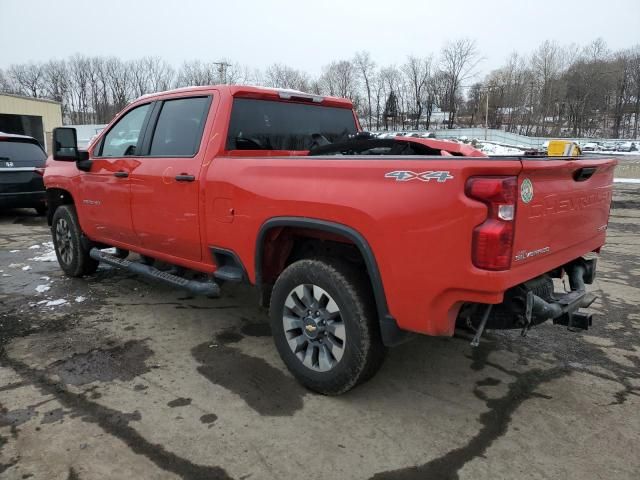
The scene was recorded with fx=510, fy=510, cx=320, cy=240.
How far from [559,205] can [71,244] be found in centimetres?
516

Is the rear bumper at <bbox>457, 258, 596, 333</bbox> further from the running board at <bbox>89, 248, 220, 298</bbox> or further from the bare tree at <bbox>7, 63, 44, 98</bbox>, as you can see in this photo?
the bare tree at <bbox>7, 63, 44, 98</bbox>

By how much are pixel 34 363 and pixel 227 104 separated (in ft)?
7.83

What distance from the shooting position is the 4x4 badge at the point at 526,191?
2.44 metres

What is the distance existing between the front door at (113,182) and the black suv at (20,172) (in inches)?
194

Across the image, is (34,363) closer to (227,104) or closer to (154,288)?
(154,288)

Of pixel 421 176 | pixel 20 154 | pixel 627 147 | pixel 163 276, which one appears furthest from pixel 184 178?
pixel 627 147

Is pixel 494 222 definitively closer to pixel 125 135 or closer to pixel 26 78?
pixel 125 135

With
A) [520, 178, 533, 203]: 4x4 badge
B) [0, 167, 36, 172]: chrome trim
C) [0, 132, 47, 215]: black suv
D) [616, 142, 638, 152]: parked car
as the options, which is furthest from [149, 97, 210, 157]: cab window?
[616, 142, 638, 152]: parked car

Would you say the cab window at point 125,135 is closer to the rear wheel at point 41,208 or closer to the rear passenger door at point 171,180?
the rear passenger door at point 171,180

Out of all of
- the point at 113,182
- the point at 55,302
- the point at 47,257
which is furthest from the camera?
the point at 47,257

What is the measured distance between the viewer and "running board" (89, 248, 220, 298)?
394 centimetres

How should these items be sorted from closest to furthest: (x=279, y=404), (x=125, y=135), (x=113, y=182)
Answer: (x=279, y=404) < (x=113, y=182) < (x=125, y=135)

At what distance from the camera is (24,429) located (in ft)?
9.41

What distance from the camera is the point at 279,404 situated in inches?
124
